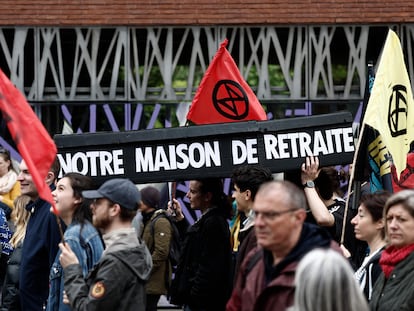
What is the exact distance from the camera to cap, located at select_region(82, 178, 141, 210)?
7418 mm

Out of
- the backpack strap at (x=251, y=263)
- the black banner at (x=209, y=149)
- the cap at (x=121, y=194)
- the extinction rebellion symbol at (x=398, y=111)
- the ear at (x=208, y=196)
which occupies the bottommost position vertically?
the backpack strap at (x=251, y=263)

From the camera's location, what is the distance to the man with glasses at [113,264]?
280 inches

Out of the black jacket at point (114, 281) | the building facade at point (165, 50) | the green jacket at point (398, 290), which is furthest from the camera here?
the building facade at point (165, 50)

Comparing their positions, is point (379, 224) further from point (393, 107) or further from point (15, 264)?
point (15, 264)

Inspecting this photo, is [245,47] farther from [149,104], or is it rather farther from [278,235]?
[278,235]

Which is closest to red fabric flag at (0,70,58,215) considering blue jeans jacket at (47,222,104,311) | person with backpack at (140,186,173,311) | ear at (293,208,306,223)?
blue jeans jacket at (47,222,104,311)

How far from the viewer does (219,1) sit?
1748cm

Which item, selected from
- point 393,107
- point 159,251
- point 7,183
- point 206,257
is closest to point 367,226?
point 393,107

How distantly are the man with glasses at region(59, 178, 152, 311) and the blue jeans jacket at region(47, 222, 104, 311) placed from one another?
47 centimetres

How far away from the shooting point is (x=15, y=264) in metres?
10.8

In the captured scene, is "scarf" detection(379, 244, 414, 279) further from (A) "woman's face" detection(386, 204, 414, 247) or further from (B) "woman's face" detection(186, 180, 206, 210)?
(B) "woman's face" detection(186, 180, 206, 210)

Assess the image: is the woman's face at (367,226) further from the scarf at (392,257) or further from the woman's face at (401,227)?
the woman's face at (401,227)

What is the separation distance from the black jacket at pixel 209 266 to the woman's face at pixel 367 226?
1.62 meters

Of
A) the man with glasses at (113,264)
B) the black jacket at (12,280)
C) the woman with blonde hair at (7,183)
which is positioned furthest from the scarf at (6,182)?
the man with glasses at (113,264)
